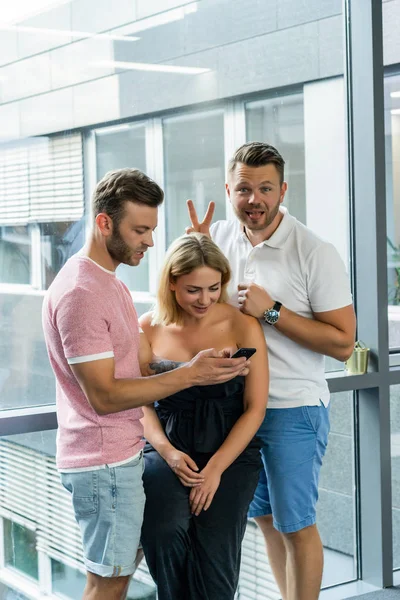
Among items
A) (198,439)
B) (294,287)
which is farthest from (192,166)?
(198,439)

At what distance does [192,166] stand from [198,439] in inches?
47.9

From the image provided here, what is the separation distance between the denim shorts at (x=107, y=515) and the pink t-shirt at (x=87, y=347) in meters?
0.04

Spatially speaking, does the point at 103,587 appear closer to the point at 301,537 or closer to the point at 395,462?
the point at 301,537

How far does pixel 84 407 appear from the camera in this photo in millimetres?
2234

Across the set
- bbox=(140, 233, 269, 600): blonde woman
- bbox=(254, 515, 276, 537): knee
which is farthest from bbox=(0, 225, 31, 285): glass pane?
bbox=(254, 515, 276, 537): knee

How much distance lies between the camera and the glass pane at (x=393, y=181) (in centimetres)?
373

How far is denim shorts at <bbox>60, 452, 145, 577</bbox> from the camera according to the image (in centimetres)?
222

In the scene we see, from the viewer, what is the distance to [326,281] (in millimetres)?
2686

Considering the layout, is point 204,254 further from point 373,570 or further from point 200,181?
point 373,570

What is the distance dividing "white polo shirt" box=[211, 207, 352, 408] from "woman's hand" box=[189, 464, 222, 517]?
415mm

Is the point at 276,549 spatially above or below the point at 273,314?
below

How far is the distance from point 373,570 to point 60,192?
2.21m

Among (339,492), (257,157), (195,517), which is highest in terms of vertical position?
(257,157)

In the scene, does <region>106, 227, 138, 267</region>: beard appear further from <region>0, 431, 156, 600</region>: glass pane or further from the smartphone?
<region>0, 431, 156, 600</region>: glass pane
